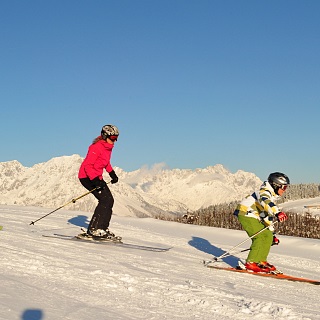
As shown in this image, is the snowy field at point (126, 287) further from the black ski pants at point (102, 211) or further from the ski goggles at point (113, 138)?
the ski goggles at point (113, 138)

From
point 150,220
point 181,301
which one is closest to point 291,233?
point 150,220

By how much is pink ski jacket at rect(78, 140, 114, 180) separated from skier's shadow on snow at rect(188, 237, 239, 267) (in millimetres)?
3045

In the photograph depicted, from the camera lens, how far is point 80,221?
1432cm

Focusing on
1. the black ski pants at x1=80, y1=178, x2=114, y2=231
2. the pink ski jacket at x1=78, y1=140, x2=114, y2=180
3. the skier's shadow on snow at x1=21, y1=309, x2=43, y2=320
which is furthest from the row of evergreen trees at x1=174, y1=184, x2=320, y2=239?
the skier's shadow on snow at x1=21, y1=309, x2=43, y2=320

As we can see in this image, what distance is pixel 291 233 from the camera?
20.8 meters

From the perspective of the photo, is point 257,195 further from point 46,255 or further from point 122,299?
point 122,299

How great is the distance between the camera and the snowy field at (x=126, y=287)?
427cm

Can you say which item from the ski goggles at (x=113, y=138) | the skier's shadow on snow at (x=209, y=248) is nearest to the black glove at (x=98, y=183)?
the ski goggles at (x=113, y=138)

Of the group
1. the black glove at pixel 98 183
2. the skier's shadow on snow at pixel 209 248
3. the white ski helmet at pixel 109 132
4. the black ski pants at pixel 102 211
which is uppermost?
the white ski helmet at pixel 109 132

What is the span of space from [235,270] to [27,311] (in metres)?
4.76

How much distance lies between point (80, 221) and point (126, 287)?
931 cm

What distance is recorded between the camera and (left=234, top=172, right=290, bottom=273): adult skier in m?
8.48

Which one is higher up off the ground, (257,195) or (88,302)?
(257,195)

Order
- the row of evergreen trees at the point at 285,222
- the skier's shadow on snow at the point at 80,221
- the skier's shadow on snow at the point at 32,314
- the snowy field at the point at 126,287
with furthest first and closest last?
the row of evergreen trees at the point at 285,222, the skier's shadow on snow at the point at 80,221, the snowy field at the point at 126,287, the skier's shadow on snow at the point at 32,314
